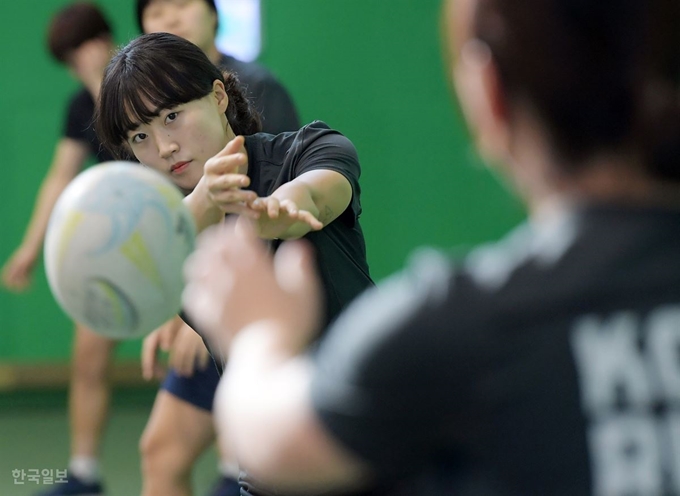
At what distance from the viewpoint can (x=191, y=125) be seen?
2.24 meters

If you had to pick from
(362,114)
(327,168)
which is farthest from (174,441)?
(362,114)

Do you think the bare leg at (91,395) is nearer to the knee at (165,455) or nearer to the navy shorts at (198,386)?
the knee at (165,455)

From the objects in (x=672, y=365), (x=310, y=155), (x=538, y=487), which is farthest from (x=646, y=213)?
(x=310, y=155)

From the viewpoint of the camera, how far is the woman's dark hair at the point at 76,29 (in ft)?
14.5

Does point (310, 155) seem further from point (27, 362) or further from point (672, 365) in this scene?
point (27, 362)

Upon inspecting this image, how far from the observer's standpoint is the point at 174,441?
3.23 meters

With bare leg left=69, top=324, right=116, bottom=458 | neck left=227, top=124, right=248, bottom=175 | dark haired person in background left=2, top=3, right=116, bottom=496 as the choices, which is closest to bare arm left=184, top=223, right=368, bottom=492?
neck left=227, top=124, right=248, bottom=175

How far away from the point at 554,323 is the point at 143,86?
1.57 m

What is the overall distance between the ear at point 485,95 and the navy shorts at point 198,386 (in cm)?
233

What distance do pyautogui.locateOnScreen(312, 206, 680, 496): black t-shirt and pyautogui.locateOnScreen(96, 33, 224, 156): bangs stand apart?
150cm

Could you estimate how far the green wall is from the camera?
18.9ft

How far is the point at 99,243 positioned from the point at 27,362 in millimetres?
4149

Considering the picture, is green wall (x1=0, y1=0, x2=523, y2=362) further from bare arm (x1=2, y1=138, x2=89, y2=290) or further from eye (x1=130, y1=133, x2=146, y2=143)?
eye (x1=130, y1=133, x2=146, y2=143)

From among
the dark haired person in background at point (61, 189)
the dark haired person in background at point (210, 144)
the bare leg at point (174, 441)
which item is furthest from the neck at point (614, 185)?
the dark haired person in background at point (61, 189)
